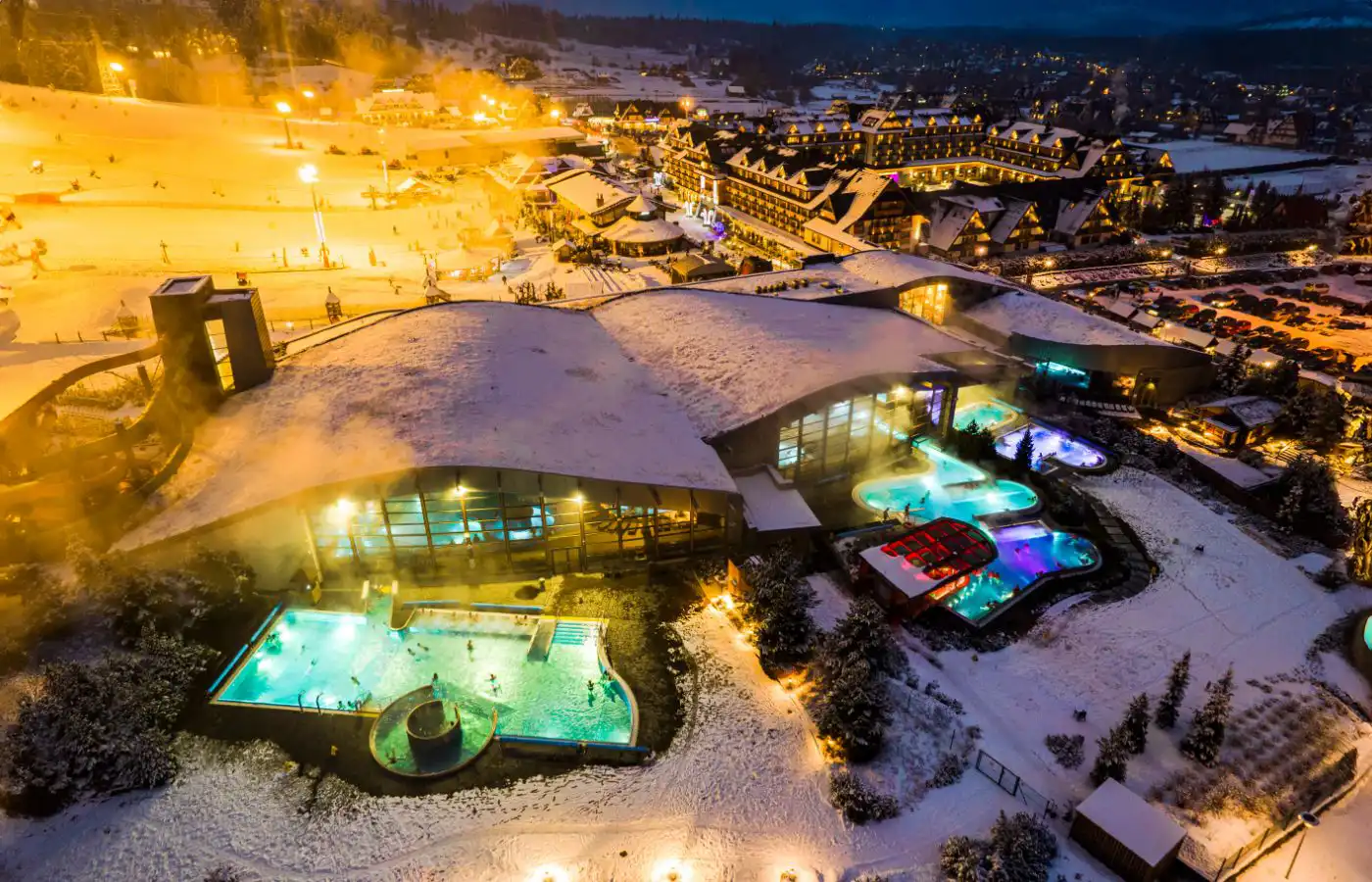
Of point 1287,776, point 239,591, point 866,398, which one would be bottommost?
point 1287,776

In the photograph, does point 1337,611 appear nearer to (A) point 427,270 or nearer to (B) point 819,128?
(A) point 427,270

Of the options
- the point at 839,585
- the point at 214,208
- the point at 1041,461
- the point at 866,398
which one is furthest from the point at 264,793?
the point at 214,208

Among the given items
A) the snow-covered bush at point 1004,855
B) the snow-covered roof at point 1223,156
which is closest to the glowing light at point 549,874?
the snow-covered bush at point 1004,855

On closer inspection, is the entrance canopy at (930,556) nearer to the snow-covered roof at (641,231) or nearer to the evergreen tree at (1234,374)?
the evergreen tree at (1234,374)

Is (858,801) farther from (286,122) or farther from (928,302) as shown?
(286,122)

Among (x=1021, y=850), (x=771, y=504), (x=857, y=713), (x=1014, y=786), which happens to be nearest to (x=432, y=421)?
(x=771, y=504)

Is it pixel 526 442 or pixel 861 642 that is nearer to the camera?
pixel 861 642

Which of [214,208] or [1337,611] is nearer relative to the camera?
[1337,611]
